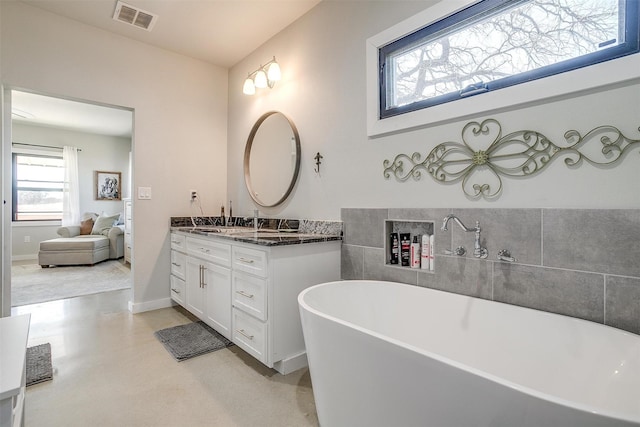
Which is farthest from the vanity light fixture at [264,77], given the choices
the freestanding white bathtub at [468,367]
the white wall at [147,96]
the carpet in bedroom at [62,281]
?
the carpet in bedroom at [62,281]

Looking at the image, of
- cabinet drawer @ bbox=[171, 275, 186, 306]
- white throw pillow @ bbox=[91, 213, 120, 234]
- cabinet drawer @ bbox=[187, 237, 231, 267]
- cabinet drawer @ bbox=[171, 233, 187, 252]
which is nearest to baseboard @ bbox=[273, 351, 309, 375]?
cabinet drawer @ bbox=[187, 237, 231, 267]

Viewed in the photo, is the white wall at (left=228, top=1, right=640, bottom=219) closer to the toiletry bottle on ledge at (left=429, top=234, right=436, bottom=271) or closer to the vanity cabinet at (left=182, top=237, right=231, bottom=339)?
the toiletry bottle on ledge at (left=429, top=234, right=436, bottom=271)

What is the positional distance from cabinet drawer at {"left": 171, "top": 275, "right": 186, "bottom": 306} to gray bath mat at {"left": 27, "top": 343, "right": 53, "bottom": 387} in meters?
0.98

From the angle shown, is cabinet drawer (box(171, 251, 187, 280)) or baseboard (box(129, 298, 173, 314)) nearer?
cabinet drawer (box(171, 251, 187, 280))

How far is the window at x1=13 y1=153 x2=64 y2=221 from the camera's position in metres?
5.81

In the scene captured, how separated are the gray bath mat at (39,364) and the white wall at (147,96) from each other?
0.87 m

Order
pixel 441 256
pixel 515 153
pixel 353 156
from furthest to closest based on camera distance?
pixel 353 156 < pixel 441 256 < pixel 515 153

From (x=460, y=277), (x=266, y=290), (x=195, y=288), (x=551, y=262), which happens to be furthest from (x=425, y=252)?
(x=195, y=288)

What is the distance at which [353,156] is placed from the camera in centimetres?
223

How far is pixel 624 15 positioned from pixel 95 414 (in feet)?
9.82

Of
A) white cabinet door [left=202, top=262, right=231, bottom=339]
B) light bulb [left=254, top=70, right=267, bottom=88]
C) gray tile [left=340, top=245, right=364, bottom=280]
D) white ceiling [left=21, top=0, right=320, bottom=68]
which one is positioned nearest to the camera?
gray tile [left=340, top=245, right=364, bottom=280]

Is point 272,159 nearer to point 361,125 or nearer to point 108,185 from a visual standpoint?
point 361,125

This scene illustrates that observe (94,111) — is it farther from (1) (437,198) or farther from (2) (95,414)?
(1) (437,198)

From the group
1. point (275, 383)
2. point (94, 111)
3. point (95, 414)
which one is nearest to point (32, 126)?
point (94, 111)
